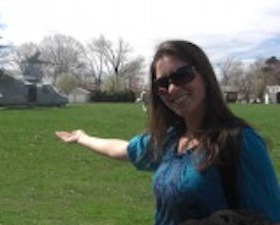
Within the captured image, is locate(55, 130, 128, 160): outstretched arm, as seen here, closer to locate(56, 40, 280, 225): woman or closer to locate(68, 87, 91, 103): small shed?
locate(56, 40, 280, 225): woman

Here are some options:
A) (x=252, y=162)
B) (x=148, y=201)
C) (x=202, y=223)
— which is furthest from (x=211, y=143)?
(x=148, y=201)

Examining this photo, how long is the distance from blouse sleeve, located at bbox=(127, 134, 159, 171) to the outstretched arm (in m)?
0.08

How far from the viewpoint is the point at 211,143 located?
3.13 meters

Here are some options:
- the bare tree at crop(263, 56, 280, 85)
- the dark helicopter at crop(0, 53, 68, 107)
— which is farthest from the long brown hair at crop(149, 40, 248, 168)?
the bare tree at crop(263, 56, 280, 85)

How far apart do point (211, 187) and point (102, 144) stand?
52.2 inches

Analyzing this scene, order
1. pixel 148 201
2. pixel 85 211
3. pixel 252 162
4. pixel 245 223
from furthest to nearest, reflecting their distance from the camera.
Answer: pixel 148 201
pixel 85 211
pixel 252 162
pixel 245 223

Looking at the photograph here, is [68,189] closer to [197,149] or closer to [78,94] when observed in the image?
[197,149]

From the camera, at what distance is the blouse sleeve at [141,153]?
368cm

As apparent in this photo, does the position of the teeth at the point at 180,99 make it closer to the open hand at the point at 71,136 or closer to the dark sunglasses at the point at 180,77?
the dark sunglasses at the point at 180,77

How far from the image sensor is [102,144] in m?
4.27

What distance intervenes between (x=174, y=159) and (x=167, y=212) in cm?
25

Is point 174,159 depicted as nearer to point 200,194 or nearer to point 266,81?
point 200,194

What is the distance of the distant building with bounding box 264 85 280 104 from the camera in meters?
142

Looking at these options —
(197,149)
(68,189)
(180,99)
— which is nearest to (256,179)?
(197,149)
